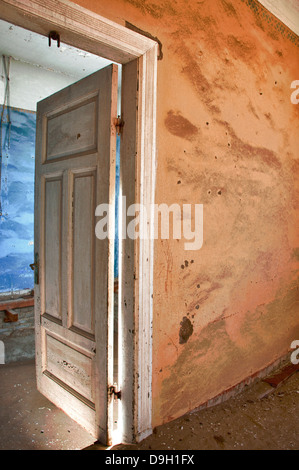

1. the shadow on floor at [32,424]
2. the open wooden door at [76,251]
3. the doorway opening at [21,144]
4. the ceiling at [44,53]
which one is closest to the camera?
the open wooden door at [76,251]

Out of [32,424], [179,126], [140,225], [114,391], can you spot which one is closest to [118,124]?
[179,126]

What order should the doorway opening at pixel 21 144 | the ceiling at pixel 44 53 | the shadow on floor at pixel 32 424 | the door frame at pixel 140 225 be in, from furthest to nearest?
the doorway opening at pixel 21 144 → the ceiling at pixel 44 53 → the shadow on floor at pixel 32 424 → the door frame at pixel 140 225

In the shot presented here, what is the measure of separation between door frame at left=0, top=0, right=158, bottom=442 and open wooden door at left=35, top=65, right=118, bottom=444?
9 centimetres

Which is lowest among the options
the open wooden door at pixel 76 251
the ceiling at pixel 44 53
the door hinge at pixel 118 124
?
the open wooden door at pixel 76 251

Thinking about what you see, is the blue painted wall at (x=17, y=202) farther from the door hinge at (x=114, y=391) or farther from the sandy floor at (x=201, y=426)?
the door hinge at (x=114, y=391)

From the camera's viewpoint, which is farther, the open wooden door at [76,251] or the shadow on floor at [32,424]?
the shadow on floor at [32,424]

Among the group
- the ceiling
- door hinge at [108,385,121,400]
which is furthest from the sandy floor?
the ceiling

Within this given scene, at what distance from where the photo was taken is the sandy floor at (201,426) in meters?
1.87

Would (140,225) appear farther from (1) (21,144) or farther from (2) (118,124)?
(1) (21,144)

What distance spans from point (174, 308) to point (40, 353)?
1173mm

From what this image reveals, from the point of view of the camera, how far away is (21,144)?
379 centimetres

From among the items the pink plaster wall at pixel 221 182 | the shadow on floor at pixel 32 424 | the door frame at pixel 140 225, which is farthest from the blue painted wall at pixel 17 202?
the pink plaster wall at pixel 221 182

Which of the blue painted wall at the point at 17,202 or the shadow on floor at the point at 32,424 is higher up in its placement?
the blue painted wall at the point at 17,202

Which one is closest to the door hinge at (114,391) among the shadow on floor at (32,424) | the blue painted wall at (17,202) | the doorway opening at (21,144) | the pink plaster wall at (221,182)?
the pink plaster wall at (221,182)
